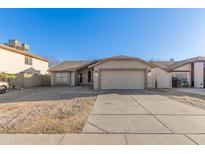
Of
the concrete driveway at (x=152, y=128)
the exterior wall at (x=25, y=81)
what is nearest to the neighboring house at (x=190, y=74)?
the concrete driveway at (x=152, y=128)

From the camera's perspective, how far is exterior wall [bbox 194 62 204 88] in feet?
65.7

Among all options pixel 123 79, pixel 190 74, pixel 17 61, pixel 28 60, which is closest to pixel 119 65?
pixel 123 79

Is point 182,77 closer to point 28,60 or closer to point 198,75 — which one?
point 198,75

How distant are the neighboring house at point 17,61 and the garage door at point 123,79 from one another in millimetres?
13367

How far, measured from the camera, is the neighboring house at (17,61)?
18.5 meters

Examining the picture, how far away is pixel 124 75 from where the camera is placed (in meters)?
16.9

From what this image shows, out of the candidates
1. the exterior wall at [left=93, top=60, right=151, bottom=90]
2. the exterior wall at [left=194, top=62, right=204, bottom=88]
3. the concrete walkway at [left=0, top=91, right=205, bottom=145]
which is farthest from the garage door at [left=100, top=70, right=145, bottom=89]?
the concrete walkway at [left=0, top=91, right=205, bottom=145]

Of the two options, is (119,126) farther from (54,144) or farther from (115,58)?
(115,58)

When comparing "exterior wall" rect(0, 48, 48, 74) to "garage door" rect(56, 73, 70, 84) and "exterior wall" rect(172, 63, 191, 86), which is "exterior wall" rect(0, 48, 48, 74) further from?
"exterior wall" rect(172, 63, 191, 86)

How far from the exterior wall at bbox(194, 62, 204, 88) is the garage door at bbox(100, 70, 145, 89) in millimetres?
9584
